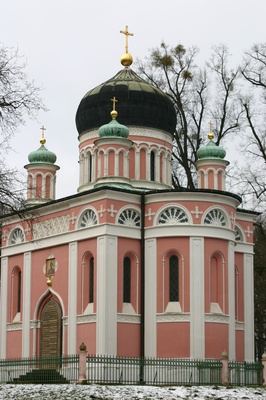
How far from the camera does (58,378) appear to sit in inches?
1081

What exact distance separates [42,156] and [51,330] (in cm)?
823

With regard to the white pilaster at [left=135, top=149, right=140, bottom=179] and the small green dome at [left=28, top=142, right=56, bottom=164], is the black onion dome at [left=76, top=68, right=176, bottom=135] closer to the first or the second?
the white pilaster at [left=135, top=149, right=140, bottom=179]

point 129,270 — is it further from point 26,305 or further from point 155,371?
point 26,305

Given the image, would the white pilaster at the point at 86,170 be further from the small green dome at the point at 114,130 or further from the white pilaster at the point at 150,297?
the white pilaster at the point at 150,297

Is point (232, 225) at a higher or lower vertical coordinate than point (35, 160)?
lower

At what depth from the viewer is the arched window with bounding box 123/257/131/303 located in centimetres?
3083

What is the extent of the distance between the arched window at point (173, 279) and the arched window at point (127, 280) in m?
1.40

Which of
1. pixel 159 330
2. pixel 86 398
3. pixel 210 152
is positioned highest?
pixel 210 152

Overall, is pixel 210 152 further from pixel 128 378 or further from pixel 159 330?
pixel 128 378

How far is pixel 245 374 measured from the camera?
92.6ft

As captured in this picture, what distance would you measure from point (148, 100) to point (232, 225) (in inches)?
262

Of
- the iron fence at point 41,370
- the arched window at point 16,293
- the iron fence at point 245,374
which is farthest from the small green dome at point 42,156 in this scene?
the iron fence at point 245,374

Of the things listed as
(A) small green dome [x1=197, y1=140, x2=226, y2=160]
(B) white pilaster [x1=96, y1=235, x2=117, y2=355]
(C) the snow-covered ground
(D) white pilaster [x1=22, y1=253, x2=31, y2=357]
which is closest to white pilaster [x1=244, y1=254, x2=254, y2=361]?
(A) small green dome [x1=197, y1=140, x2=226, y2=160]

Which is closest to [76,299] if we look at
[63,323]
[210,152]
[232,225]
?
[63,323]
